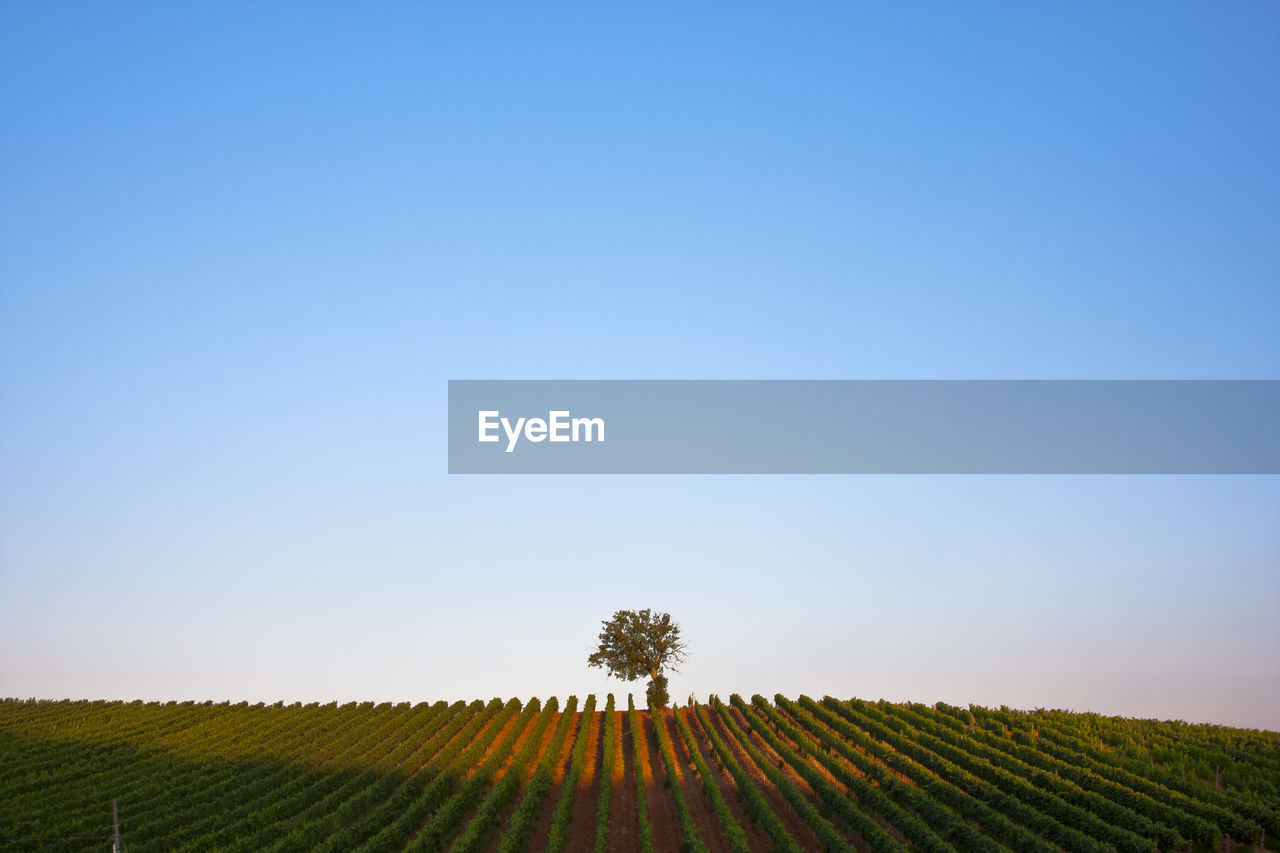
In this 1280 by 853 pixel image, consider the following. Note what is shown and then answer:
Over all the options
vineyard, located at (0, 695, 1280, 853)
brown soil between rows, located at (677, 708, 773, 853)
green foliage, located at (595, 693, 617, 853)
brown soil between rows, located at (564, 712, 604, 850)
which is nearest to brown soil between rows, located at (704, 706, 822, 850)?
vineyard, located at (0, 695, 1280, 853)

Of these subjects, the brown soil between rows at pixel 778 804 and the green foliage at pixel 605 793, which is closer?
the green foliage at pixel 605 793

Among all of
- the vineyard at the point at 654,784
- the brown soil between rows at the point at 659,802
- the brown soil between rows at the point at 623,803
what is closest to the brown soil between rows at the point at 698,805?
the vineyard at the point at 654,784

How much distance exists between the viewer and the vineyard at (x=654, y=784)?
34844 mm

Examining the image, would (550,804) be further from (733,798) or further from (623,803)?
(733,798)

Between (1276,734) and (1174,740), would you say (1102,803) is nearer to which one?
(1174,740)

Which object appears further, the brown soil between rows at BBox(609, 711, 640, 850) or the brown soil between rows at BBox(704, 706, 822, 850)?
the brown soil between rows at BBox(609, 711, 640, 850)

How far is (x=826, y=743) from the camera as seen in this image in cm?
5384

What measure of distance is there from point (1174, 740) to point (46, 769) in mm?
57016

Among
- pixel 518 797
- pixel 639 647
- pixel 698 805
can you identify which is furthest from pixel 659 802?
pixel 639 647

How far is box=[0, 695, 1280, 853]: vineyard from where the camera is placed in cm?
3484

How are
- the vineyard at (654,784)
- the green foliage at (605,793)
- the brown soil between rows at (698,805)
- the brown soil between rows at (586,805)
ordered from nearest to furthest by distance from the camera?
1. the vineyard at (654,784)
2. the green foliage at (605,793)
3. the brown soil between rows at (698,805)
4. the brown soil between rows at (586,805)

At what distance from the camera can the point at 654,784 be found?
47.5m

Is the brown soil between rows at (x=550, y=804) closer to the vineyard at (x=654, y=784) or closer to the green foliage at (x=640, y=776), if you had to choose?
the vineyard at (x=654, y=784)

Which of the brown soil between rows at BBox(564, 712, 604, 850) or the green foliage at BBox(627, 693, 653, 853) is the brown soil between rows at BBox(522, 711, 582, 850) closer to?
the brown soil between rows at BBox(564, 712, 604, 850)
